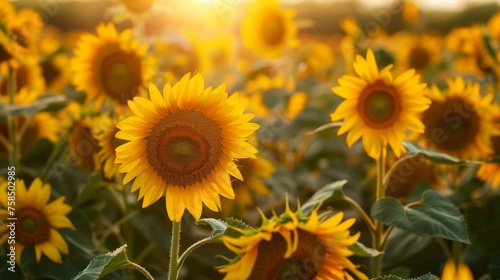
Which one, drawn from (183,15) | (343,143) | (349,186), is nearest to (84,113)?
(349,186)

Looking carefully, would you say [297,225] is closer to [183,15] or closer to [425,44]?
[425,44]

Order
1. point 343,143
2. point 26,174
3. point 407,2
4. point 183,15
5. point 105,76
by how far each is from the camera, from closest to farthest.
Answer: point 26,174 < point 105,76 < point 343,143 < point 407,2 < point 183,15

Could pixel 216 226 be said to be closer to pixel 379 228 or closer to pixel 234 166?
pixel 234 166

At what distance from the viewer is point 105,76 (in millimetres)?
3053

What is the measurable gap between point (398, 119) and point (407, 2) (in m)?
4.80

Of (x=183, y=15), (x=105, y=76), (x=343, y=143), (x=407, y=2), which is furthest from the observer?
(x=183, y=15)

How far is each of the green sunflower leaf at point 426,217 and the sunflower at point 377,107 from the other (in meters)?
0.18

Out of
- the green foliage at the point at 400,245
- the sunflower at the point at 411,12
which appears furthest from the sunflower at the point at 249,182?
the sunflower at the point at 411,12

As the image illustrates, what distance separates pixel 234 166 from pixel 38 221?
840 mm

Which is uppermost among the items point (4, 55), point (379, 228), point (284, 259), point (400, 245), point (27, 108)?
point (4, 55)

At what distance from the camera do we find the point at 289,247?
1.46m

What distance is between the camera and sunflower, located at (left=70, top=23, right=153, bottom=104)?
116 inches

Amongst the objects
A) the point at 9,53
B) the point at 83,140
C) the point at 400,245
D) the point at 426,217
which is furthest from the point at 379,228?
the point at 9,53

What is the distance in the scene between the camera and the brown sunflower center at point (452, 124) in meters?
3.04
